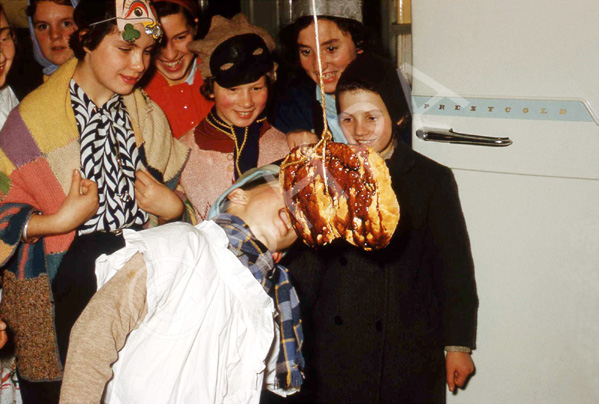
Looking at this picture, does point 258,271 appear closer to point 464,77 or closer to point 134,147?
point 134,147

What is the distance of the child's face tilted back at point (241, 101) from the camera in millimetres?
1331

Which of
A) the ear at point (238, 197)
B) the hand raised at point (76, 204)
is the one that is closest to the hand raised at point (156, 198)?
the hand raised at point (76, 204)

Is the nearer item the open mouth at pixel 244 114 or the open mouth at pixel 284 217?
the open mouth at pixel 284 217

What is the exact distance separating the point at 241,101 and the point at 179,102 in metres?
0.31

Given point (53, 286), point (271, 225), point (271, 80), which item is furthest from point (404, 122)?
point (53, 286)

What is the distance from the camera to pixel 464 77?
1.29 m

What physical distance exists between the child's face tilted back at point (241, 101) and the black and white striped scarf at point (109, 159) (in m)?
0.23

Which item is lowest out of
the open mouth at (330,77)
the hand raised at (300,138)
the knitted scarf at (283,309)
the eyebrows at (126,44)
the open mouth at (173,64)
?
the knitted scarf at (283,309)

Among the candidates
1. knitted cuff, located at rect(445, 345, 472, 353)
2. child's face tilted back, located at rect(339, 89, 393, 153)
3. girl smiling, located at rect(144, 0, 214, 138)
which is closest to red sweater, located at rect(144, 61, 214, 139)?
girl smiling, located at rect(144, 0, 214, 138)

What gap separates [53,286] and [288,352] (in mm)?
601

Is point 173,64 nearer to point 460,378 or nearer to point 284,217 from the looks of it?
point 284,217

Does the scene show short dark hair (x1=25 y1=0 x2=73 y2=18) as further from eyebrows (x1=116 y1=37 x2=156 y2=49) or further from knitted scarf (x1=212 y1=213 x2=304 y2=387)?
knitted scarf (x1=212 y1=213 x2=304 y2=387)

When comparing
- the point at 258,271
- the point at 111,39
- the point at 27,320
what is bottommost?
the point at 27,320

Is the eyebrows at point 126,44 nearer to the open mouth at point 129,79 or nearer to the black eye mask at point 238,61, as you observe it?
the open mouth at point 129,79
